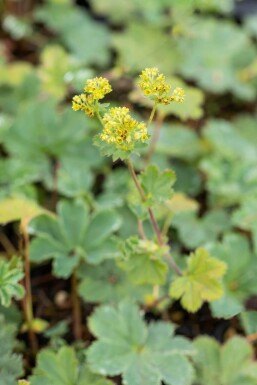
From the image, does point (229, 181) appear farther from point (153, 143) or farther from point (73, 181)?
point (73, 181)

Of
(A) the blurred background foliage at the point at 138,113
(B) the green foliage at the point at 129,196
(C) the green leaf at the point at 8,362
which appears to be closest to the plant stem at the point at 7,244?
(B) the green foliage at the point at 129,196

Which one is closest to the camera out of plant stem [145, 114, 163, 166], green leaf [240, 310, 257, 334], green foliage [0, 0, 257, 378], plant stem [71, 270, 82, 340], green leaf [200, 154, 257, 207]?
green foliage [0, 0, 257, 378]

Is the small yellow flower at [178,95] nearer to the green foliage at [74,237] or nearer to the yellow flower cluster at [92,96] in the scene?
the yellow flower cluster at [92,96]

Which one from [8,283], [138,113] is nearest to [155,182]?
[8,283]

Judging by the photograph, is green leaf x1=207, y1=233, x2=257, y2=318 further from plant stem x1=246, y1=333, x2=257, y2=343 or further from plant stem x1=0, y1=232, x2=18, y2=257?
plant stem x1=0, y1=232, x2=18, y2=257

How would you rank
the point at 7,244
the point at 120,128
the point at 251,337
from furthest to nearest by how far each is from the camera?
the point at 7,244
the point at 251,337
the point at 120,128

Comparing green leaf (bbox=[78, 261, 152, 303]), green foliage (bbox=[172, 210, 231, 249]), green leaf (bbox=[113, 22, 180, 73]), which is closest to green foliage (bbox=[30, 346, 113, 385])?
green leaf (bbox=[78, 261, 152, 303])
